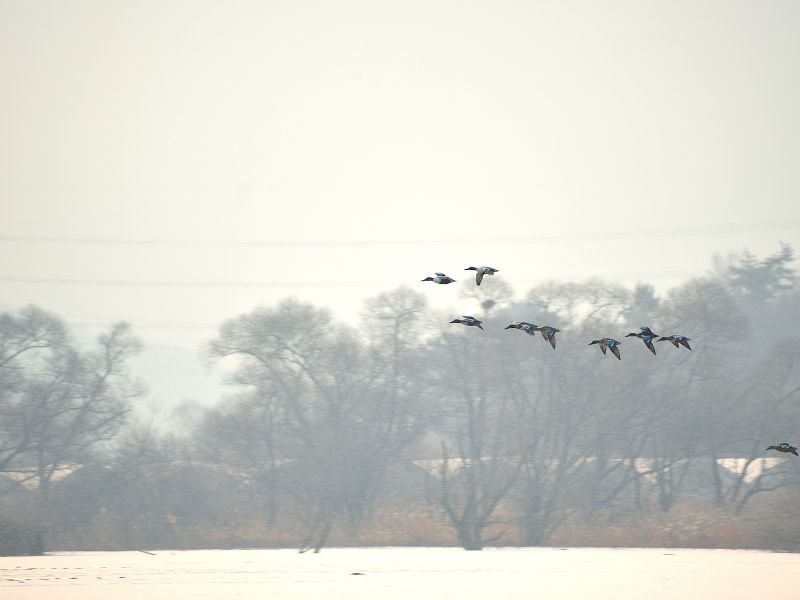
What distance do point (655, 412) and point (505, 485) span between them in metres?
11.3

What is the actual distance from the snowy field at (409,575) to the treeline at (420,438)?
5.03m

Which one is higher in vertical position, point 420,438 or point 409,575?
point 420,438

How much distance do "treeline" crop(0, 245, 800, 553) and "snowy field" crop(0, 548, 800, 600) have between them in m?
5.03

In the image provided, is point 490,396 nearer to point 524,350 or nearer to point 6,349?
point 524,350

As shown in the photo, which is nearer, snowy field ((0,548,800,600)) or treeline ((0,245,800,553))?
snowy field ((0,548,800,600))

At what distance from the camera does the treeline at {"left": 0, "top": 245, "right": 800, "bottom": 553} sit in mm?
80562

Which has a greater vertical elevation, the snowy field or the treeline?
the treeline

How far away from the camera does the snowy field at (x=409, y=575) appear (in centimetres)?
5216

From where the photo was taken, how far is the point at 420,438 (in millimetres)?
90312

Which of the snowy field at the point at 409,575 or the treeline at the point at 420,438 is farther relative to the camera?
the treeline at the point at 420,438

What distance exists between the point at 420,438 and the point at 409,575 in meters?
31.0

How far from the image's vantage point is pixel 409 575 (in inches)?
2341

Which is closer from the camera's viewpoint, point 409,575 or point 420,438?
point 409,575

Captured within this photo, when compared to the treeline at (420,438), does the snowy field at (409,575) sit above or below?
below
